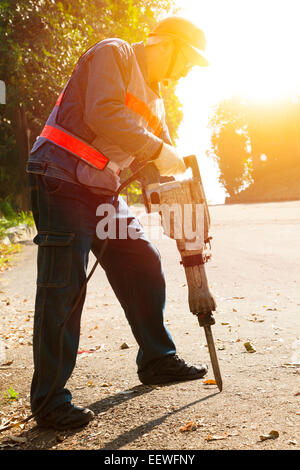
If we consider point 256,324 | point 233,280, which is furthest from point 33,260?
point 256,324

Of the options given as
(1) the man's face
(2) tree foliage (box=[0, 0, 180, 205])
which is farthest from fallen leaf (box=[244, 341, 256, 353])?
(2) tree foliage (box=[0, 0, 180, 205])

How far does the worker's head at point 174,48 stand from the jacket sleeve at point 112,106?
0.29 metres

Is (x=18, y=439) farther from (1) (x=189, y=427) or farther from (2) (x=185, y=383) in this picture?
(2) (x=185, y=383)

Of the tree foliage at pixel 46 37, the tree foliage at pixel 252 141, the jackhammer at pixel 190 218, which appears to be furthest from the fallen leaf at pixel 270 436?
the tree foliage at pixel 252 141

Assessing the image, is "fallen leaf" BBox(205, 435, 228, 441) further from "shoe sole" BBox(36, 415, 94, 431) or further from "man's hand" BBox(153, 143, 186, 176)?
"man's hand" BBox(153, 143, 186, 176)

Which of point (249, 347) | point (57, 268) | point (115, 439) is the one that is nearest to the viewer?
point (115, 439)

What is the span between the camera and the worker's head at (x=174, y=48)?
10.7 feet

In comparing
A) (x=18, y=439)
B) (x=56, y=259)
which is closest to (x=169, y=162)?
(x=56, y=259)

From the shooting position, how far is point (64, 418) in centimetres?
302

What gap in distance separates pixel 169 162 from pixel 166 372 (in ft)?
4.33

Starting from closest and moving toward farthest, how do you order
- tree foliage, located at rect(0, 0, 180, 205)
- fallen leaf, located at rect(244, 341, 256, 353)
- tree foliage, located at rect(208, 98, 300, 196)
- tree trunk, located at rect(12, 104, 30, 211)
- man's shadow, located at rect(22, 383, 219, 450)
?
man's shadow, located at rect(22, 383, 219, 450) → fallen leaf, located at rect(244, 341, 256, 353) → tree foliage, located at rect(0, 0, 180, 205) → tree trunk, located at rect(12, 104, 30, 211) → tree foliage, located at rect(208, 98, 300, 196)

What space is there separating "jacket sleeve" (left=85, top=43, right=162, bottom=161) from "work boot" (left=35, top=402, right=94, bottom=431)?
53.7 inches

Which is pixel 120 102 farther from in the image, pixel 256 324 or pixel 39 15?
pixel 39 15

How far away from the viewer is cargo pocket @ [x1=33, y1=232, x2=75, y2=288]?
3.00 meters
